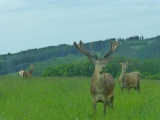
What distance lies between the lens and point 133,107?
1127 cm

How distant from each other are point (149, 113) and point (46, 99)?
185 inches

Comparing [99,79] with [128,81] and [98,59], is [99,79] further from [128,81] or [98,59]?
[128,81]

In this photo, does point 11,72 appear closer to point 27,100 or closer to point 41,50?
point 41,50

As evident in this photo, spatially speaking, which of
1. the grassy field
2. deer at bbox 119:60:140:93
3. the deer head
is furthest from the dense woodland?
the deer head

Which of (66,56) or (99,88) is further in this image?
(66,56)

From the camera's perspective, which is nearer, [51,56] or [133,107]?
[133,107]

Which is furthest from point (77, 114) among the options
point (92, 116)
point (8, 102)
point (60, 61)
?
point (60, 61)

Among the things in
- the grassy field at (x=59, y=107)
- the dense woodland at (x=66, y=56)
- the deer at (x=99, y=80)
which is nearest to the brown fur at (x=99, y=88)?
the deer at (x=99, y=80)

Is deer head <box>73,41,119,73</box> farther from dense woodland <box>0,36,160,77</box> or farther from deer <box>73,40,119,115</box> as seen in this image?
dense woodland <box>0,36,160,77</box>

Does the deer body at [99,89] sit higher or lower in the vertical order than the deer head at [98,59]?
lower

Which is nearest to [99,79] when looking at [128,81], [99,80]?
[99,80]

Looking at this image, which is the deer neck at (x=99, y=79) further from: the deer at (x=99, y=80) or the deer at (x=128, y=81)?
the deer at (x=128, y=81)

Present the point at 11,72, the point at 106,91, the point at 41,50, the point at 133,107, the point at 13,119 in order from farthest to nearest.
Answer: the point at 41,50, the point at 11,72, the point at 133,107, the point at 106,91, the point at 13,119

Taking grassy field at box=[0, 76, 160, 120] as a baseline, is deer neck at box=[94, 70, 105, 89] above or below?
above
